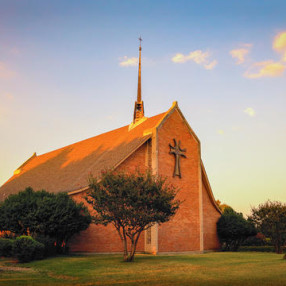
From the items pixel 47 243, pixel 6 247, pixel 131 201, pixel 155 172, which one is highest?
pixel 155 172

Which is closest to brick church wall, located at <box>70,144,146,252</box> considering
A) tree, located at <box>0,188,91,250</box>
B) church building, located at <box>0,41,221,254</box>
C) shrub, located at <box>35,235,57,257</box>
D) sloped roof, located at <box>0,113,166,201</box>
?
church building, located at <box>0,41,221,254</box>

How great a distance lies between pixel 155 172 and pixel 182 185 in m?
3.80

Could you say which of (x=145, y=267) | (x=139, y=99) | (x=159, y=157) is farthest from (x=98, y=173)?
(x=139, y=99)

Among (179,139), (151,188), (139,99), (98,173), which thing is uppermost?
(139,99)

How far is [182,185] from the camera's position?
101 feet

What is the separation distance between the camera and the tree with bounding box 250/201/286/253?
29.1m

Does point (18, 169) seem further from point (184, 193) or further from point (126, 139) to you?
point (184, 193)

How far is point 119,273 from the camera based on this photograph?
1398 cm

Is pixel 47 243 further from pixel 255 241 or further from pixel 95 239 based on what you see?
pixel 255 241

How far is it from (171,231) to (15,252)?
13.4 m

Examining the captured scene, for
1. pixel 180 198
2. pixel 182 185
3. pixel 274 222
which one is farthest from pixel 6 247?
pixel 274 222

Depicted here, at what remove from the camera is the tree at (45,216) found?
22.5 m

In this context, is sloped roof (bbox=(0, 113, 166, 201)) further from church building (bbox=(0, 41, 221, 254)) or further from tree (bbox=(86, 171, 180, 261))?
tree (bbox=(86, 171, 180, 261))

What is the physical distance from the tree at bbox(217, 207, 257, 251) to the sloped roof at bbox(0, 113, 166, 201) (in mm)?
12014
